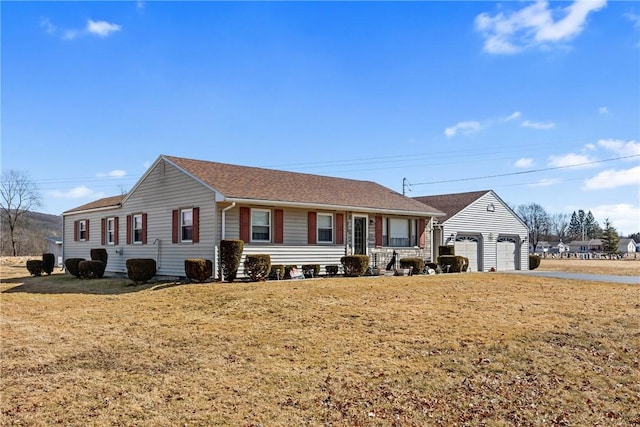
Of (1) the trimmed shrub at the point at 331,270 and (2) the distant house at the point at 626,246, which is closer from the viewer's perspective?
(1) the trimmed shrub at the point at 331,270

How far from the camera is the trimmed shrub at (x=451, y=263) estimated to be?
24219 mm

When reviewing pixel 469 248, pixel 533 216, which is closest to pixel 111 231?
pixel 469 248

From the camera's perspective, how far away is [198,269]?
1691 centimetres

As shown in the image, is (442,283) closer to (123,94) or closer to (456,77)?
(456,77)

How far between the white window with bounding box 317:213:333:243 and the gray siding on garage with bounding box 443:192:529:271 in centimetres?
957

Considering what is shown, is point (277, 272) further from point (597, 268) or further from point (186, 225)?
point (597, 268)

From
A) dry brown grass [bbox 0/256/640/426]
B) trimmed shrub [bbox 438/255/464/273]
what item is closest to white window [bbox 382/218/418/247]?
trimmed shrub [bbox 438/255/464/273]

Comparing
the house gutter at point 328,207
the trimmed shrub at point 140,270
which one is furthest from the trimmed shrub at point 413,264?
the trimmed shrub at point 140,270

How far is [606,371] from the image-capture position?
7.69 meters

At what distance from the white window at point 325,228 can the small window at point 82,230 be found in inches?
562

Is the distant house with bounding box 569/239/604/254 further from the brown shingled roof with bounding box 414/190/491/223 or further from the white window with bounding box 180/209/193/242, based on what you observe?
the white window with bounding box 180/209/193/242

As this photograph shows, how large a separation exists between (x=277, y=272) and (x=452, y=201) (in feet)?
56.7

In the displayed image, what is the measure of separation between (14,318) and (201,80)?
34.7 ft

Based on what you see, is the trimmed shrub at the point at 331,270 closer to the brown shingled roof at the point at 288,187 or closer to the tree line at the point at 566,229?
the brown shingled roof at the point at 288,187
